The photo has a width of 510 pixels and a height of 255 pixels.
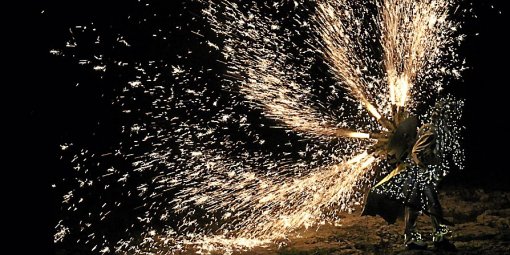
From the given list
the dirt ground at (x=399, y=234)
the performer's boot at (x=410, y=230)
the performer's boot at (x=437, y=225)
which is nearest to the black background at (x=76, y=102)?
the dirt ground at (x=399, y=234)

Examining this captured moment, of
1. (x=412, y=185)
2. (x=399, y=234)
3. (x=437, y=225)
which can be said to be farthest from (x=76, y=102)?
(x=437, y=225)

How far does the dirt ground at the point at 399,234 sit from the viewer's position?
19.8ft

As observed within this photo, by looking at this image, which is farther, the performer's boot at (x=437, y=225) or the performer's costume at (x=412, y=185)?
the performer's costume at (x=412, y=185)

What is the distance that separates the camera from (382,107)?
10883 mm

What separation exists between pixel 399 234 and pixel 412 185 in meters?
0.91

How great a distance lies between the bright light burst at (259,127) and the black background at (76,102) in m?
0.49

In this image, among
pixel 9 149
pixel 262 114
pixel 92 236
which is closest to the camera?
pixel 9 149

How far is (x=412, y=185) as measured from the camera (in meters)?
6.21

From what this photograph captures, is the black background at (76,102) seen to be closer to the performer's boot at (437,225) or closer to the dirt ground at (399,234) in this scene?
the dirt ground at (399,234)

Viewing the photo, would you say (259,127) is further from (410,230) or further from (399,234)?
(410,230)

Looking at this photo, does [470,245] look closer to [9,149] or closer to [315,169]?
[9,149]

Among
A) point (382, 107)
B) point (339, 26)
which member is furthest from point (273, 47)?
point (382, 107)

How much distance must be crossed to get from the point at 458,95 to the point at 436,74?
1120 mm

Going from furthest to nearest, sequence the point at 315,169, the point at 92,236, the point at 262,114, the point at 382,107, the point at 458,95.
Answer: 1. the point at 458,95
2. the point at 262,114
3. the point at 315,169
4. the point at 382,107
5. the point at 92,236
